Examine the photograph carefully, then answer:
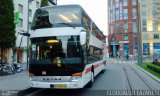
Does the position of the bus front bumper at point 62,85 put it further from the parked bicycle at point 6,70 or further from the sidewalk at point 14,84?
the parked bicycle at point 6,70

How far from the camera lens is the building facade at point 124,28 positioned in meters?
86.7

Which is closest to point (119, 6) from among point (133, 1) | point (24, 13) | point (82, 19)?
point (133, 1)

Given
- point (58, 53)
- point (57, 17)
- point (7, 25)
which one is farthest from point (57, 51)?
point (7, 25)

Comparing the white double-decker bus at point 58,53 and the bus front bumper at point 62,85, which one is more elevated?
the white double-decker bus at point 58,53

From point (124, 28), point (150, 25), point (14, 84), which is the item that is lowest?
point (14, 84)

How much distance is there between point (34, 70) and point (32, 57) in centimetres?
56

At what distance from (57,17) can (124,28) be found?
77733 mm

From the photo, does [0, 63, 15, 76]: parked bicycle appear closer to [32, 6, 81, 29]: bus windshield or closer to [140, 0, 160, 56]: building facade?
[32, 6, 81, 29]: bus windshield

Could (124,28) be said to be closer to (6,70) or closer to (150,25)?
(150,25)

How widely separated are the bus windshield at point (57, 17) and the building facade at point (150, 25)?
72.3 metres

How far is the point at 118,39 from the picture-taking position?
293ft

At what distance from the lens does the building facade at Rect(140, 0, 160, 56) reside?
273 ft

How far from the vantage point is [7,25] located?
37.0 meters

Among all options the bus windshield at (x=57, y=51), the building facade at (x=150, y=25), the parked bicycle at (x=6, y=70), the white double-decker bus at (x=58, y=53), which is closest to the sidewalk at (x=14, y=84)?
the white double-decker bus at (x=58, y=53)
